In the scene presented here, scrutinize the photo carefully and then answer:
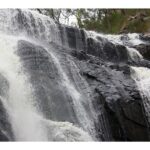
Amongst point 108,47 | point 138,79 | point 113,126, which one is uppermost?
point 108,47

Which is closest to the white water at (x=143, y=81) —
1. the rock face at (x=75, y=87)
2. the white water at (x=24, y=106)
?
the rock face at (x=75, y=87)

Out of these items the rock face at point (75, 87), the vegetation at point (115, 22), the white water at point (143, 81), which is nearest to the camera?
the rock face at point (75, 87)

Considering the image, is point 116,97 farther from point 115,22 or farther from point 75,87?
point 115,22

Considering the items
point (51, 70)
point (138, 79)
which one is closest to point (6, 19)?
point (51, 70)

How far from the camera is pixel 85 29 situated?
18.1ft

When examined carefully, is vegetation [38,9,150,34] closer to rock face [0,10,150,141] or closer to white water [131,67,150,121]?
rock face [0,10,150,141]

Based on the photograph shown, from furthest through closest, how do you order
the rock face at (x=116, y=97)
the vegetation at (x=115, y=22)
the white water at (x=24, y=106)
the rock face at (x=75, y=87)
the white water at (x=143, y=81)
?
the vegetation at (x=115, y=22) < the white water at (x=143, y=81) < the rock face at (x=116, y=97) < the rock face at (x=75, y=87) < the white water at (x=24, y=106)

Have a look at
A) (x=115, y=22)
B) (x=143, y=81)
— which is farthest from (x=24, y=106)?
(x=115, y=22)

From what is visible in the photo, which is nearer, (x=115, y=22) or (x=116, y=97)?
(x=116, y=97)

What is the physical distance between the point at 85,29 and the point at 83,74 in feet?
3.94

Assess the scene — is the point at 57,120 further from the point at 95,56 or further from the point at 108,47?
the point at 108,47

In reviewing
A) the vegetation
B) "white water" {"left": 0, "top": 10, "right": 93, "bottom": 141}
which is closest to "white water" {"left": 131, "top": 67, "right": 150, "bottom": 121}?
the vegetation

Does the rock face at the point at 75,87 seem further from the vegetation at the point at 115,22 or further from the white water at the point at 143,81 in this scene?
the vegetation at the point at 115,22
